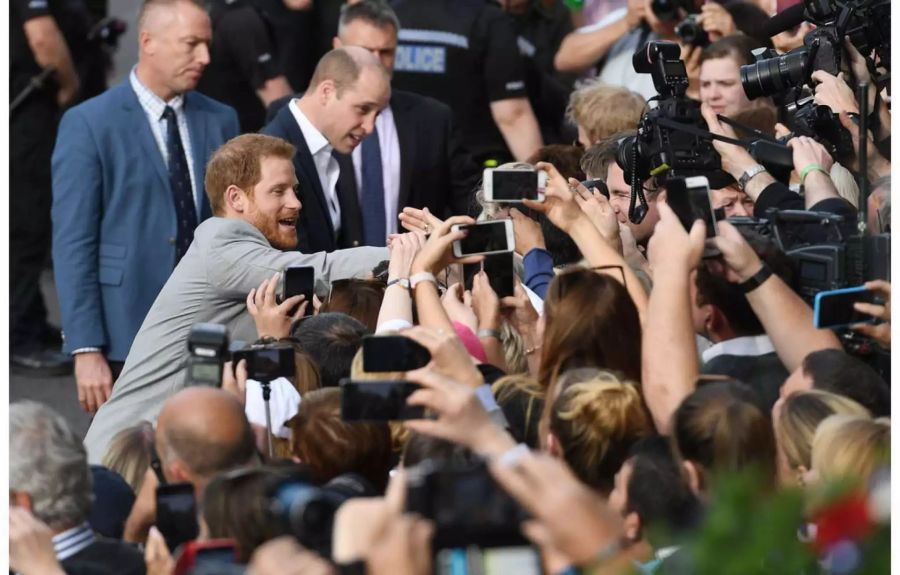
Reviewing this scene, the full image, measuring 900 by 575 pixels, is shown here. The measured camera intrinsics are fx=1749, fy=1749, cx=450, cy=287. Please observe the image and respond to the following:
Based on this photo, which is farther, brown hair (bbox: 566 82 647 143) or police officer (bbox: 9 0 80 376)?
police officer (bbox: 9 0 80 376)

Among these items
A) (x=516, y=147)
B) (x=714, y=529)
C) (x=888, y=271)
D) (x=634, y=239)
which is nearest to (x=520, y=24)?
(x=516, y=147)

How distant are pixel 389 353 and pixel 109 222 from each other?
11.2 ft

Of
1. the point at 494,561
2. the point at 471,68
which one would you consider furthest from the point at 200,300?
the point at 471,68

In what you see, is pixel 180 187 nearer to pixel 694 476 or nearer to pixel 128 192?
pixel 128 192

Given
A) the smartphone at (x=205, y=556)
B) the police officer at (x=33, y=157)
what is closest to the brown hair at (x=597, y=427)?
the smartphone at (x=205, y=556)

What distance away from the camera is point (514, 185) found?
4320 mm

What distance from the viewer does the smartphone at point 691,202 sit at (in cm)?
404

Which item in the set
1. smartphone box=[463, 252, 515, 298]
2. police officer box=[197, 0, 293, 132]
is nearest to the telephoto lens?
smartphone box=[463, 252, 515, 298]

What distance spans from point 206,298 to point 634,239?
4.47 feet

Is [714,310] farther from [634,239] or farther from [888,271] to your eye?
[634,239]

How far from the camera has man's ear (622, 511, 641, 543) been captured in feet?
11.3

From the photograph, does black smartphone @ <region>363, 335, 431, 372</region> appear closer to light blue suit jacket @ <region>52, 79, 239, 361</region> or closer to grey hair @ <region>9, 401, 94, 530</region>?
grey hair @ <region>9, 401, 94, 530</region>

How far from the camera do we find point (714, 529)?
2418mm

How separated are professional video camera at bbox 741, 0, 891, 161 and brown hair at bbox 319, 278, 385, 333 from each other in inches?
49.9
